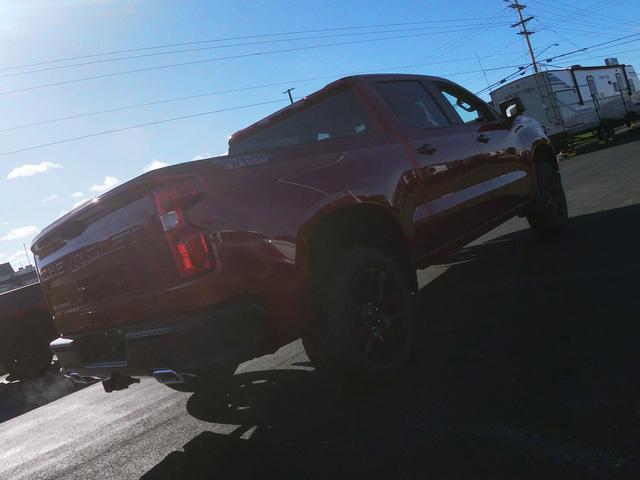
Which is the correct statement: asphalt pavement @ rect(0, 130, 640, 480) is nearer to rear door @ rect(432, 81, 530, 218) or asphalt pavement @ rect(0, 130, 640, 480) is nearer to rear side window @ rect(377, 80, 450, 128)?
rear door @ rect(432, 81, 530, 218)

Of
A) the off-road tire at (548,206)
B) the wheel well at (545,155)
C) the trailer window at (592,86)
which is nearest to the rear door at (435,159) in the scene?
the off-road tire at (548,206)

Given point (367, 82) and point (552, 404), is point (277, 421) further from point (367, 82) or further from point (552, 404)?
point (367, 82)

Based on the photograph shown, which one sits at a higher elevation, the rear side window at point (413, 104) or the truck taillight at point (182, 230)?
the rear side window at point (413, 104)

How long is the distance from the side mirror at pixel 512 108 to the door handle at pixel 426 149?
200cm

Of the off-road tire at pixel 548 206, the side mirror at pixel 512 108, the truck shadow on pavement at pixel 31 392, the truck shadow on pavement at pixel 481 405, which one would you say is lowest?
the truck shadow on pavement at pixel 481 405

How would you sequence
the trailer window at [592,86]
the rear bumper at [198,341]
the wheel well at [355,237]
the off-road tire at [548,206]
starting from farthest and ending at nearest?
the trailer window at [592,86] < the off-road tire at [548,206] < the wheel well at [355,237] < the rear bumper at [198,341]

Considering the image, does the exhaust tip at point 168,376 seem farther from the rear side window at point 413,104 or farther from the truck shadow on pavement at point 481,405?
the rear side window at point 413,104

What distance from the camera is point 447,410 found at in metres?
2.68

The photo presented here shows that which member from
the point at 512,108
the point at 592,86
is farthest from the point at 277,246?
the point at 592,86

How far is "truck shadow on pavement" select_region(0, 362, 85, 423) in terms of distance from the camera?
6.41m

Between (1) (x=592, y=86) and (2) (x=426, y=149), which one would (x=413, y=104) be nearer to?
(2) (x=426, y=149)

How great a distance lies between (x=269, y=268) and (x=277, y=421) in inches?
46.3

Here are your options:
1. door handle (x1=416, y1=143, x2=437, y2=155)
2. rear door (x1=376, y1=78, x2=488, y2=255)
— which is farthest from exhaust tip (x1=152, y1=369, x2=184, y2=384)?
door handle (x1=416, y1=143, x2=437, y2=155)

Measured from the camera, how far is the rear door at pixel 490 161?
450cm
